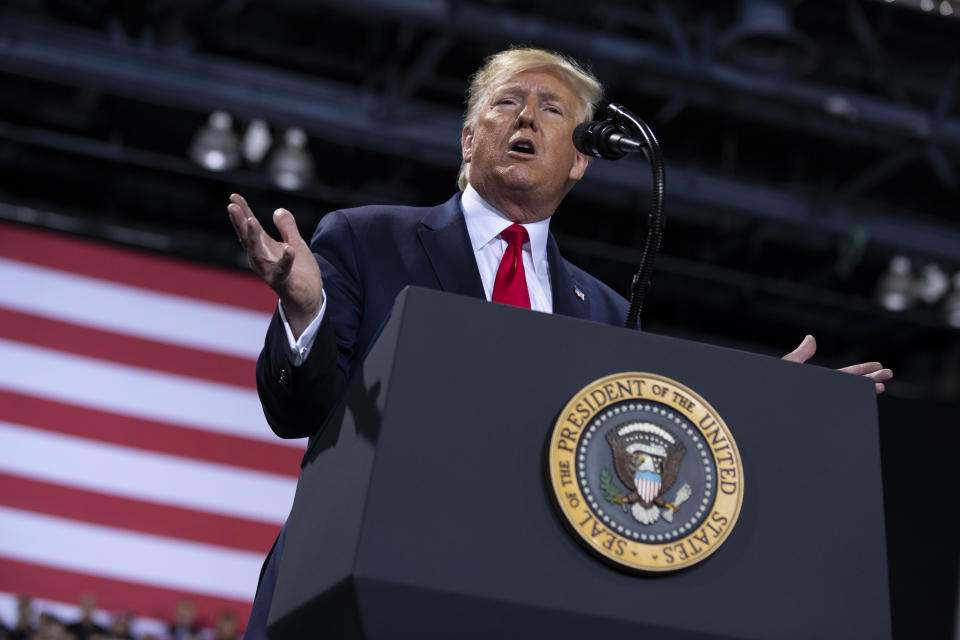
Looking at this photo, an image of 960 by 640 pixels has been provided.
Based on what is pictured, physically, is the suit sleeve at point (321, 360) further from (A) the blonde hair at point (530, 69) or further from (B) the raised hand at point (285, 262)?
(A) the blonde hair at point (530, 69)

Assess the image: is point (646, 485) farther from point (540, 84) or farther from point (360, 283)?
point (540, 84)

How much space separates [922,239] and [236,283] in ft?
12.8

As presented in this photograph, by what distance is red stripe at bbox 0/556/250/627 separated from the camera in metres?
6.14

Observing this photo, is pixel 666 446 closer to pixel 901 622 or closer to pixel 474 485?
pixel 474 485

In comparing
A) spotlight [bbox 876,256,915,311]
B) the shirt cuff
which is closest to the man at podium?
the shirt cuff

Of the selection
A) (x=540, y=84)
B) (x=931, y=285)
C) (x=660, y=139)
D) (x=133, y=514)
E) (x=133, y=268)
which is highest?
(x=660, y=139)

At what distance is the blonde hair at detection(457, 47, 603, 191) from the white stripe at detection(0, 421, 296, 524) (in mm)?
4938

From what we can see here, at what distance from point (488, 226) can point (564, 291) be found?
13cm

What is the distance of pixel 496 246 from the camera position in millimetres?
1410

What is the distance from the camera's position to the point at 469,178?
1.50 m

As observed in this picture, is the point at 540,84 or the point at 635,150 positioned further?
the point at 540,84

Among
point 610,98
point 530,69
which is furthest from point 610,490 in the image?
point 610,98

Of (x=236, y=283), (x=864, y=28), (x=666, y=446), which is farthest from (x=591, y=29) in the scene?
(x=666, y=446)

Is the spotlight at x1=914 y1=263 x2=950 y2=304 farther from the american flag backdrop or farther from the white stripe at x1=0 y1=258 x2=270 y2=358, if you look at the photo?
the white stripe at x1=0 y1=258 x2=270 y2=358
